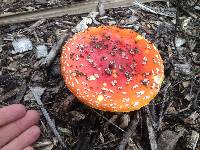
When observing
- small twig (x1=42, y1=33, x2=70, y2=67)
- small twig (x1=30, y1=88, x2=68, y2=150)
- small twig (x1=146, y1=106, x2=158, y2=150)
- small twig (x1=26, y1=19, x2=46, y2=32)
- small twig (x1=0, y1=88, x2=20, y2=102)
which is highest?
small twig (x1=26, y1=19, x2=46, y2=32)

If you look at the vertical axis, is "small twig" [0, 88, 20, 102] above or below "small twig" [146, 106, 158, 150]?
above

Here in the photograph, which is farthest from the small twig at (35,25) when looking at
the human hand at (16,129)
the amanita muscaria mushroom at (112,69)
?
the human hand at (16,129)

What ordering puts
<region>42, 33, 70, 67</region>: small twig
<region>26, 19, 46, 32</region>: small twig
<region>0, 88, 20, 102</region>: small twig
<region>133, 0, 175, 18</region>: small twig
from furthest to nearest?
<region>133, 0, 175, 18</region>: small twig
<region>26, 19, 46, 32</region>: small twig
<region>42, 33, 70, 67</region>: small twig
<region>0, 88, 20, 102</region>: small twig

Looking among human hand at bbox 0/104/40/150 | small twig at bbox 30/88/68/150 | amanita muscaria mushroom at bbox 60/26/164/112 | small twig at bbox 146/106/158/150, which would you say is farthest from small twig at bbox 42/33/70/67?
small twig at bbox 146/106/158/150

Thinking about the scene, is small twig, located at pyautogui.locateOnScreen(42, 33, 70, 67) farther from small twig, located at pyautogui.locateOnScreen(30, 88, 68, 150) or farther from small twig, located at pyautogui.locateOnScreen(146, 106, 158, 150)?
small twig, located at pyautogui.locateOnScreen(146, 106, 158, 150)

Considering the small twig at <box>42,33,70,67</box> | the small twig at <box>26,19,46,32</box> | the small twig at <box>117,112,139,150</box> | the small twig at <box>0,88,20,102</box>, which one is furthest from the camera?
the small twig at <box>26,19,46,32</box>

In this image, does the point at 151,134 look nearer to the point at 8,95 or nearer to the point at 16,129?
the point at 16,129

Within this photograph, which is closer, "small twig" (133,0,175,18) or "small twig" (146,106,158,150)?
"small twig" (146,106,158,150)
